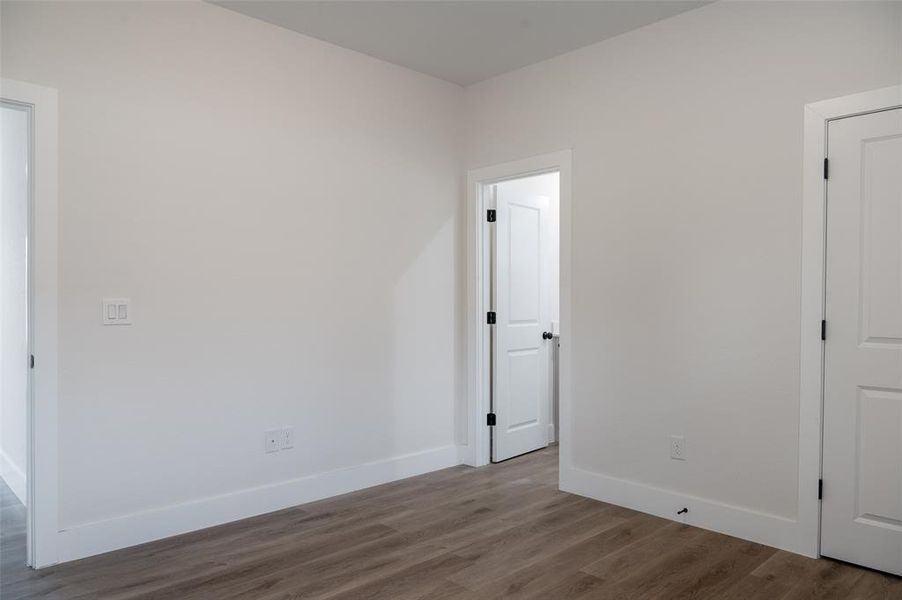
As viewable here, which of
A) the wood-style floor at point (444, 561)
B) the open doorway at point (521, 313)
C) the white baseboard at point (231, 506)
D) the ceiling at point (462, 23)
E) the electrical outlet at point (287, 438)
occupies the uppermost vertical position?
the ceiling at point (462, 23)

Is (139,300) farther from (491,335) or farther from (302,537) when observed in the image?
(491,335)

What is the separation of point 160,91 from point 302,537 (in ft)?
7.99

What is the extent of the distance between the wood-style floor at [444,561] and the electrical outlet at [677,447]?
0.37 metres

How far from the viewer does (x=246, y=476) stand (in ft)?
11.3

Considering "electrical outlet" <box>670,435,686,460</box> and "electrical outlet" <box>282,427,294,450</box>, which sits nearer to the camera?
"electrical outlet" <box>670,435,686,460</box>

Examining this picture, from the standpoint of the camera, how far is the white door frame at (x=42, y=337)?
275 centimetres

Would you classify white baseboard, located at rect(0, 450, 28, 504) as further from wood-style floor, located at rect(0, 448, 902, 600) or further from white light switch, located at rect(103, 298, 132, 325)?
white light switch, located at rect(103, 298, 132, 325)

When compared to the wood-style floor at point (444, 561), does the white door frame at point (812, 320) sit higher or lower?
higher

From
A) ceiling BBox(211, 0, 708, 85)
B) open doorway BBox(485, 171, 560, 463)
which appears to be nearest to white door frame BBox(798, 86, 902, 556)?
ceiling BBox(211, 0, 708, 85)

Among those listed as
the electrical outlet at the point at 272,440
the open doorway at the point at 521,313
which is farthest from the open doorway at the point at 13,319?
the open doorway at the point at 521,313

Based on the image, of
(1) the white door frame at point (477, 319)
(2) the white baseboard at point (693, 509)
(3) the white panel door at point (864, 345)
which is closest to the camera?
(3) the white panel door at point (864, 345)

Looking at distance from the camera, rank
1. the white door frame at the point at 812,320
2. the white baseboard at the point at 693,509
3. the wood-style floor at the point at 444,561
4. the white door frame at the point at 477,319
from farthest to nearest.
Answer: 1. the white door frame at the point at 477,319
2. the white baseboard at the point at 693,509
3. the white door frame at the point at 812,320
4. the wood-style floor at the point at 444,561

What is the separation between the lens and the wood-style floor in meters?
2.56

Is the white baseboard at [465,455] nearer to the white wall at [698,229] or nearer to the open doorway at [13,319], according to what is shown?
the white wall at [698,229]
